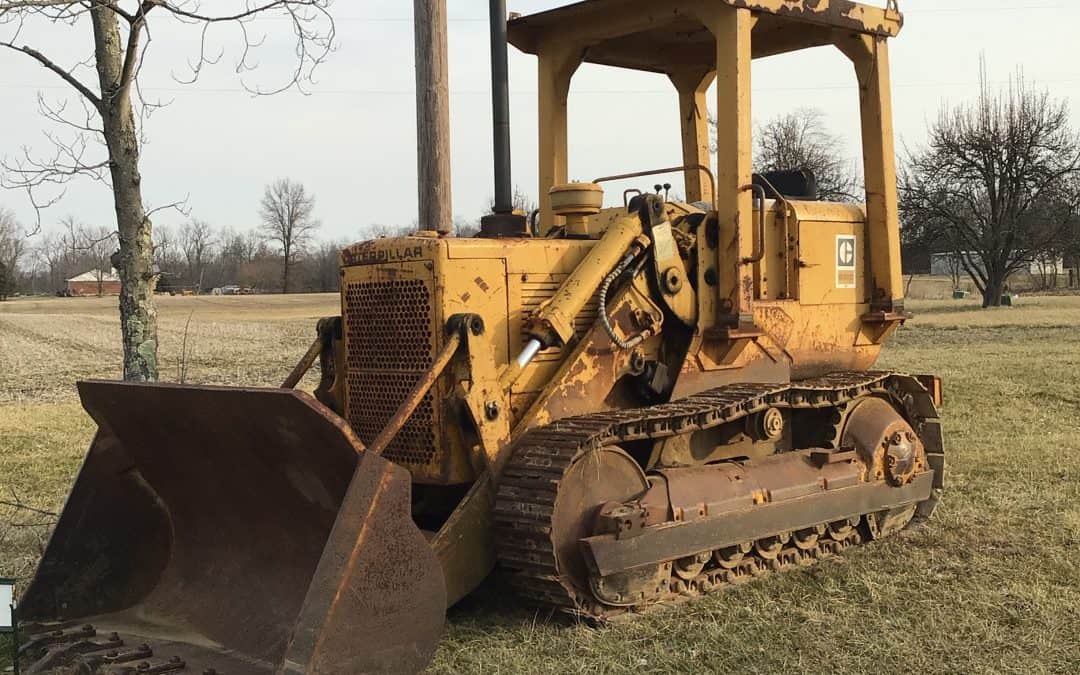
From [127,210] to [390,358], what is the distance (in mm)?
2504

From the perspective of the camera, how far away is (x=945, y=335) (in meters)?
26.5

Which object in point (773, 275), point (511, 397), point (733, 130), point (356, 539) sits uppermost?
point (733, 130)

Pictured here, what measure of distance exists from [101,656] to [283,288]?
83136 mm

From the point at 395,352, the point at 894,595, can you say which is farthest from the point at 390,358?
the point at 894,595

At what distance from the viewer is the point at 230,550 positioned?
535cm

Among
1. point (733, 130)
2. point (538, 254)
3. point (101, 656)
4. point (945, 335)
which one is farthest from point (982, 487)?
point (945, 335)

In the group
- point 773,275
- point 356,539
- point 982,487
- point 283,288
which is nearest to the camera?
point 356,539

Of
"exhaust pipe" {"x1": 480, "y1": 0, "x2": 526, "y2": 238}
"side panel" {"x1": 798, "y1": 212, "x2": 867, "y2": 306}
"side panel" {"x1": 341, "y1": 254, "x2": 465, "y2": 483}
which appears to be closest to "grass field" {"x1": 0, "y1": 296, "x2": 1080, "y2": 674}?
"side panel" {"x1": 341, "y1": 254, "x2": 465, "y2": 483}

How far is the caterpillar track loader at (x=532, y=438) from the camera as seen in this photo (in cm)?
459

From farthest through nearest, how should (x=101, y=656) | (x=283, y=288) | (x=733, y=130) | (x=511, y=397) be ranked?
(x=283, y=288) < (x=733, y=130) < (x=511, y=397) < (x=101, y=656)

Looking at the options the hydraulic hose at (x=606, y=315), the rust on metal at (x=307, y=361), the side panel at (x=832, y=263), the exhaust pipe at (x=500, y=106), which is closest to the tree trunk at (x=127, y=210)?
the rust on metal at (x=307, y=361)

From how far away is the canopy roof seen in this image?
21.2 ft

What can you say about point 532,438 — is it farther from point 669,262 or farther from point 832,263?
point 832,263

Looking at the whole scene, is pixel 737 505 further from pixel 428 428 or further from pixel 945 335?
pixel 945 335
